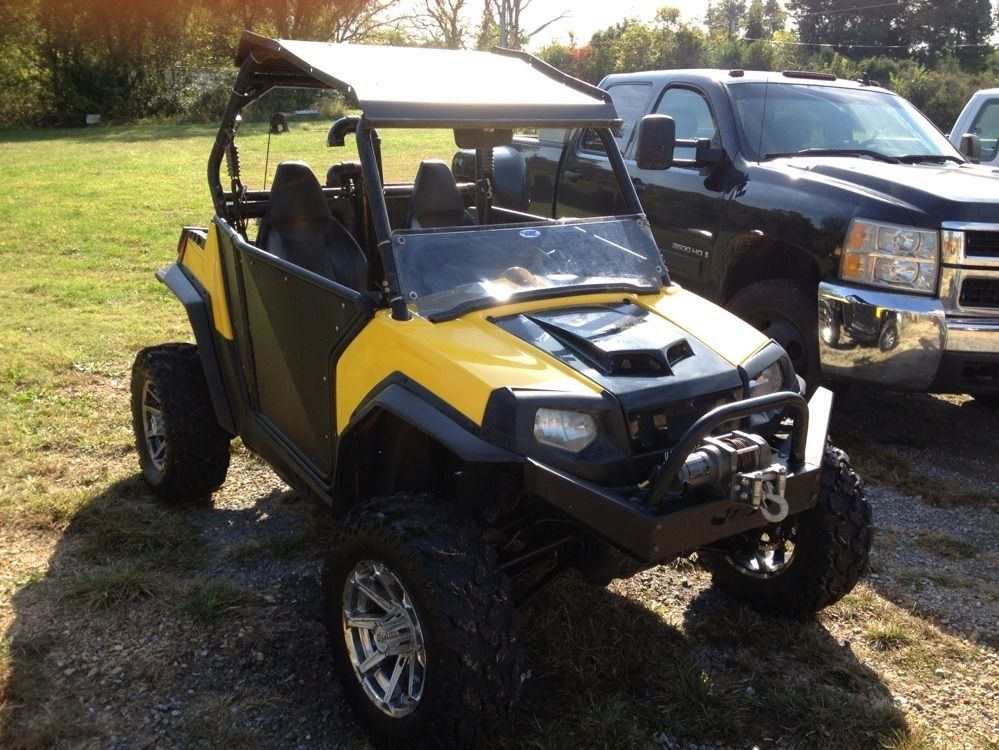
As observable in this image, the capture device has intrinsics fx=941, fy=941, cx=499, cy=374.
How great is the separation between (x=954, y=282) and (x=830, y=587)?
206 centimetres

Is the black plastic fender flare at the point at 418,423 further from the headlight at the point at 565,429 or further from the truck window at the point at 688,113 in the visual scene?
the truck window at the point at 688,113

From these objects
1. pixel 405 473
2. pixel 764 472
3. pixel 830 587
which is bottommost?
pixel 830 587

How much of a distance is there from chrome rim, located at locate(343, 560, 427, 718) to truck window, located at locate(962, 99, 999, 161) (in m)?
7.34

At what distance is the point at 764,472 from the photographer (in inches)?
98.4

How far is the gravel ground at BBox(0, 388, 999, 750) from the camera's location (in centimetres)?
285

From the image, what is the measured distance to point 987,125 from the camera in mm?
8219

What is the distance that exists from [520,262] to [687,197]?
2886 mm

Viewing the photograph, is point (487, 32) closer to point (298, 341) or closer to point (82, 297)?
point (82, 297)

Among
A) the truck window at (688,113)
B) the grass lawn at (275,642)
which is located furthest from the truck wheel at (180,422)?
the truck window at (688,113)

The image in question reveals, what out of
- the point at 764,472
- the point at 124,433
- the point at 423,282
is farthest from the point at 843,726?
the point at 124,433

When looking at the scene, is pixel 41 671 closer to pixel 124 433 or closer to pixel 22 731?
pixel 22 731

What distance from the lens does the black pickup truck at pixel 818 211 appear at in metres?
4.54

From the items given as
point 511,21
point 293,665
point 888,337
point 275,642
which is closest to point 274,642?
point 275,642

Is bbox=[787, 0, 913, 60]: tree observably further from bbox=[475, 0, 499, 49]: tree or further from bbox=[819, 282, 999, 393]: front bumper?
bbox=[819, 282, 999, 393]: front bumper
